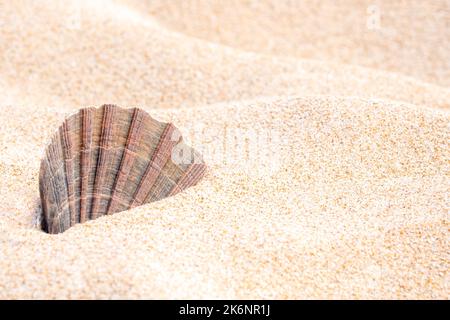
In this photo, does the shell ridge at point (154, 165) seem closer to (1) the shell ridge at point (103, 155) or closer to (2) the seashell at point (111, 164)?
(2) the seashell at point (111, 164)

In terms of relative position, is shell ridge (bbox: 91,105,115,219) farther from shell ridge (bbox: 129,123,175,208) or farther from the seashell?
shell ridge (bbox: 129,123,175,208)

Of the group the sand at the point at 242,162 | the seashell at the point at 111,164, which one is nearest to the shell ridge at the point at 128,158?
the seashell at the point at 111,164

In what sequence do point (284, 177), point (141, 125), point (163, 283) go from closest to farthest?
point (163, 283)
point (141, 125)
point (284, 177)

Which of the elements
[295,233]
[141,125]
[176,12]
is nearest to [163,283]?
[295,233]

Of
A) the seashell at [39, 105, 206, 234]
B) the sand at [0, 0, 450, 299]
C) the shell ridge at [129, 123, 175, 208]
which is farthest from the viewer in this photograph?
the shell ridge at [129, 123, 175, 208]

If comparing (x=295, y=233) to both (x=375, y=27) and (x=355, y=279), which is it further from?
(x=375, y=27)

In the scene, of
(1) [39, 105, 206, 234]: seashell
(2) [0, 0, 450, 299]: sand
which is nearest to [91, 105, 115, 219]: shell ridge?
(1) [39, 105, 206, 234]: seashell
